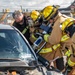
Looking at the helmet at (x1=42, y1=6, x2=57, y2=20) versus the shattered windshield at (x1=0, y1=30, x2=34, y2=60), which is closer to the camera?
the shattered windshield at (x1=0, y1=30, x2=34, y2=60)

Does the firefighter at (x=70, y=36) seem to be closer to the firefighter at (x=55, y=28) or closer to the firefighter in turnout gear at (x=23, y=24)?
the firefighter at (x=55, y=28)

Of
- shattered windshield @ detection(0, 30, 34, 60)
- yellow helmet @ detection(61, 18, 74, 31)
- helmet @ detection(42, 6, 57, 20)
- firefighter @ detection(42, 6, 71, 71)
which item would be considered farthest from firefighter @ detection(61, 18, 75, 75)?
shattered windshield @ detection(0, 30, 34, 60)

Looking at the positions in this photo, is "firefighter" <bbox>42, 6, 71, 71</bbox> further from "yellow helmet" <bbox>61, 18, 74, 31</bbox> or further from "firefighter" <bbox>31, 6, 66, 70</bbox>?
"yellow helmet" <bbox>61, 18, 74, 31</bbox>

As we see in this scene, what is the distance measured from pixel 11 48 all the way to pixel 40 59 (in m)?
0.50

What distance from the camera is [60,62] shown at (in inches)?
301

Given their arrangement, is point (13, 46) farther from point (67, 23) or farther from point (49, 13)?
point (49, 13)

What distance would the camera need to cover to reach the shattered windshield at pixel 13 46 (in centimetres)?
562

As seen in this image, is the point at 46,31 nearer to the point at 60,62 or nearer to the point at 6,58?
the point at 60,62

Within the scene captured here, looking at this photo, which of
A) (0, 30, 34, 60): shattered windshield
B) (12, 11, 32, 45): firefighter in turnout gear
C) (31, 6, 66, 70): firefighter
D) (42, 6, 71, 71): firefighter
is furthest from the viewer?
(12, 11, 32, 45): firefighter in turnout gear

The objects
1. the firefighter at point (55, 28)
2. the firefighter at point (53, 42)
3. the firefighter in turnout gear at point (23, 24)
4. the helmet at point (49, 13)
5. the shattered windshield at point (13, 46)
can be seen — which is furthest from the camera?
the firefighter in turnout gear at point (23, 24)

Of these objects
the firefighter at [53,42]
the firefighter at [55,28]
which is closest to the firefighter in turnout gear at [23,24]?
the firefighter at [53,42]

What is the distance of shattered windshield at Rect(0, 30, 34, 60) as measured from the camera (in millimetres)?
5625

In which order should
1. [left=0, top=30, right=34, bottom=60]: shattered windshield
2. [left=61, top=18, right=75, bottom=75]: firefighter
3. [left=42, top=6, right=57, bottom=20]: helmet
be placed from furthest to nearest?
[left=42, top=6, right=57, bottom=20]: helmet < [left=61, top=18, right=75, bottom=75]: firefighter < [left=0, top=30, right=34, bottom=60]: shattered windshield

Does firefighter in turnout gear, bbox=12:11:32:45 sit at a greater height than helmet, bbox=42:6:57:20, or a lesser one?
lesser
